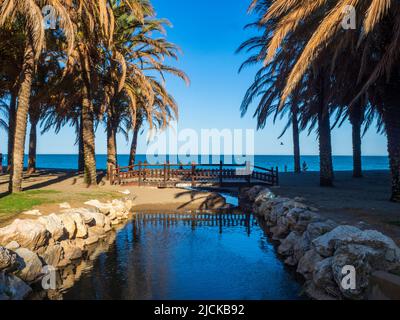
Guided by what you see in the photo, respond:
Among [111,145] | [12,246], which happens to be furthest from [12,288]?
[111,145]

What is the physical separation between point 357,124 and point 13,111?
25.4m

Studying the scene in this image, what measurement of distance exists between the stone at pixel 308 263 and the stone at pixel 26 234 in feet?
20.0

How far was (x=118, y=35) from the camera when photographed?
19.3 m

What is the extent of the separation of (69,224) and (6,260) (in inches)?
149

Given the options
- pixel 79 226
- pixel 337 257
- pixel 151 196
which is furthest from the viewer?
pixel 151 196

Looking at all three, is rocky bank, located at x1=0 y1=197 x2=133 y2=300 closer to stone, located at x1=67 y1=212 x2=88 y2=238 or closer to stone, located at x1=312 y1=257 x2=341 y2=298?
stone, located at x1=67 y1=212 x2=88 y2=238

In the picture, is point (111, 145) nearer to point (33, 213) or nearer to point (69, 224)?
point (33, 213)

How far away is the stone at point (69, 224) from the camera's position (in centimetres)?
972

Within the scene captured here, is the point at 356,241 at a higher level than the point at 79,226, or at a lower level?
higher

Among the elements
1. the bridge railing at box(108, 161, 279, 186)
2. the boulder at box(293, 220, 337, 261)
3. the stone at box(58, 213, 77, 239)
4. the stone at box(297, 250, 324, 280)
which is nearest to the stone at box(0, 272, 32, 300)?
the stone at box(58, 213, 77, 239)

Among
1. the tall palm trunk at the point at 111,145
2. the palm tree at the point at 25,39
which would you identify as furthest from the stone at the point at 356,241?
the tall palm trunk at the point at 111,145

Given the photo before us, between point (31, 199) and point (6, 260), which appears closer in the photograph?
point (6, 260)

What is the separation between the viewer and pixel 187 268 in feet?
27.2
